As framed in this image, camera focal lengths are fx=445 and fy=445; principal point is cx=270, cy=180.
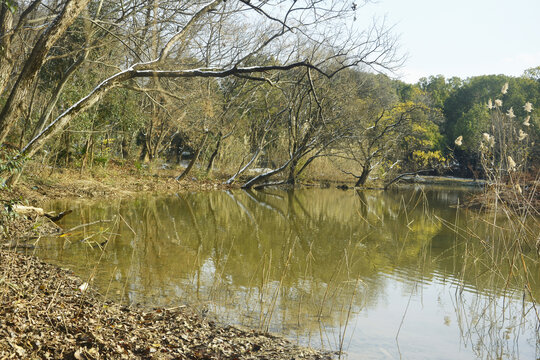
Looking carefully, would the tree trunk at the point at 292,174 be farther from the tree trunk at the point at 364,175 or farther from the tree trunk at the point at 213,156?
the tree trunk at the point at 364,175

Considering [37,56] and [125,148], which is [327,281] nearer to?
[37,56]

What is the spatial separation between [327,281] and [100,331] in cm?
384

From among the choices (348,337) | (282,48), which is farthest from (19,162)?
(282,48)

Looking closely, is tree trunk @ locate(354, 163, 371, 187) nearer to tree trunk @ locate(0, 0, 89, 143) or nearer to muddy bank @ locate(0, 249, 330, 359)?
tree trunk @ locate(0, 0, 89, 143)

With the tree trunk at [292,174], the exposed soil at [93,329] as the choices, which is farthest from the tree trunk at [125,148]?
the exposed soil at [93,329]

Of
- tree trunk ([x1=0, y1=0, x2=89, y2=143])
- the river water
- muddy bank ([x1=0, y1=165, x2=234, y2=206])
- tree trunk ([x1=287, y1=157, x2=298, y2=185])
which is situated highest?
tree trunk ([x1=0, y1=0, x2=89, y2=143])

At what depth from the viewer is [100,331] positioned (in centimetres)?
367

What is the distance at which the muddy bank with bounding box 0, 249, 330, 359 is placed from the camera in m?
3.24

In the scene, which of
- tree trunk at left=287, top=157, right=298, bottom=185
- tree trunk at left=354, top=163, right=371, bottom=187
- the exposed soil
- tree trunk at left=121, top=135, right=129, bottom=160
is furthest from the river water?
tree trunk at left=354, top=163, right=371, bottom=187

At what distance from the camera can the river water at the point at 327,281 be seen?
16.0ft

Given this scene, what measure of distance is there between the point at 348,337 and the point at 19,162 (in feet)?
14.8

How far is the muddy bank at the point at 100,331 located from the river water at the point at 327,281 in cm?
47

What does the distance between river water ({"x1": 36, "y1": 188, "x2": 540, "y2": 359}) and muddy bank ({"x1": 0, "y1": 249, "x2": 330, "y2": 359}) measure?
47cm

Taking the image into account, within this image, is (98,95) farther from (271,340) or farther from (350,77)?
(350,77)
